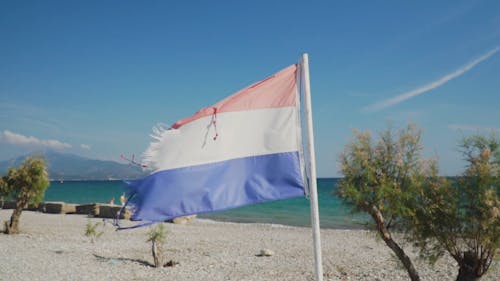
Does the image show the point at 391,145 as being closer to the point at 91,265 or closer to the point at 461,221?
the point at 461,221

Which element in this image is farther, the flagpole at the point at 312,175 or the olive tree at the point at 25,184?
the olive tree at the point at 25,184

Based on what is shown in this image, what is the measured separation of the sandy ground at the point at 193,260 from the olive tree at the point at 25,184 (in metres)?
1.16

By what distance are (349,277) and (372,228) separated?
377 cm

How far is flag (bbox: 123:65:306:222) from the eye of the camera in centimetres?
544

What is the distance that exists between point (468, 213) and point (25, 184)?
20997mm

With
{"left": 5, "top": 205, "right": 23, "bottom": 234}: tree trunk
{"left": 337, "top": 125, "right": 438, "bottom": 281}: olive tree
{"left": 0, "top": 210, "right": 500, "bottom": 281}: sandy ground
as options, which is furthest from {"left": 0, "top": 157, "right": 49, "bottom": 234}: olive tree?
{"left": 337, "top": 125, "right": 438, "bottom": 281}: olive tree

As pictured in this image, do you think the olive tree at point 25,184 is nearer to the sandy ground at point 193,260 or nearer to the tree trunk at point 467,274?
the sandy ground at point 193,260

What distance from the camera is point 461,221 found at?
9.52 meters

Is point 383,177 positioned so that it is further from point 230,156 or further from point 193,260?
point 193,260

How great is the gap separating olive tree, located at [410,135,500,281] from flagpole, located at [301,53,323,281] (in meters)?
5.49

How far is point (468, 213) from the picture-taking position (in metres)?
9.38

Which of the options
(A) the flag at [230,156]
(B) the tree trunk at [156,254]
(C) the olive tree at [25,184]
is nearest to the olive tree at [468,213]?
(A) the flag at [230,156]

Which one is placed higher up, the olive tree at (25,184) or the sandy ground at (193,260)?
the olive tree at (25,184)

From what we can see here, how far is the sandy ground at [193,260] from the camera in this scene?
525 inches
